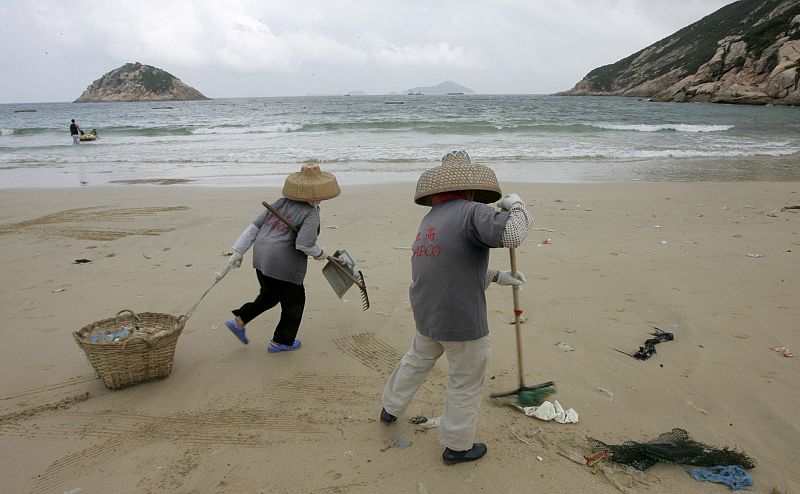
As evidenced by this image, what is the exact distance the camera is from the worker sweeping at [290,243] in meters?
3.86

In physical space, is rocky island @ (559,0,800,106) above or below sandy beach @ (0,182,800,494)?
above

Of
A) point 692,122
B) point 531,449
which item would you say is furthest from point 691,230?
point 692,122

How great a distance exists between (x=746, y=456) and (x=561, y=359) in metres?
1.33

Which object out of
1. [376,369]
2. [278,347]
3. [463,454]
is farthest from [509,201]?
[278,347]

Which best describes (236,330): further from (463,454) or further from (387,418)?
(463,454)

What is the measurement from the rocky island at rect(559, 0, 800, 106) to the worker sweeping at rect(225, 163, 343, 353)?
184ft

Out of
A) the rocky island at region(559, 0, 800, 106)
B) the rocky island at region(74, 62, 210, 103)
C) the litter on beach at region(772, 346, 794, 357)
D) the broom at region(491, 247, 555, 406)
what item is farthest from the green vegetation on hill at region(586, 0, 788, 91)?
the rocky island at region(74, 62, 210, 103)

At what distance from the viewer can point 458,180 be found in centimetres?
263

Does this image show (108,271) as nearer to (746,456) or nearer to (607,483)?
(607,483)

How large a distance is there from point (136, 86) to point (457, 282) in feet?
434

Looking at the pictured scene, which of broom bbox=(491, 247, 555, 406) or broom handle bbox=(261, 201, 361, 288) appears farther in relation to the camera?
broom handle bbox=(261, 201, 361, 288)

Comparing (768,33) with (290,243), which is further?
(768,33)

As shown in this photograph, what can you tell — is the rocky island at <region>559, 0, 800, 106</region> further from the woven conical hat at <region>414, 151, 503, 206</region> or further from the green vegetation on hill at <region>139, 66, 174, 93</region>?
the green vegetation on hill at <region>139, 66, 174, 93</region>

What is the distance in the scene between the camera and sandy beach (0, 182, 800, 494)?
2785mm
